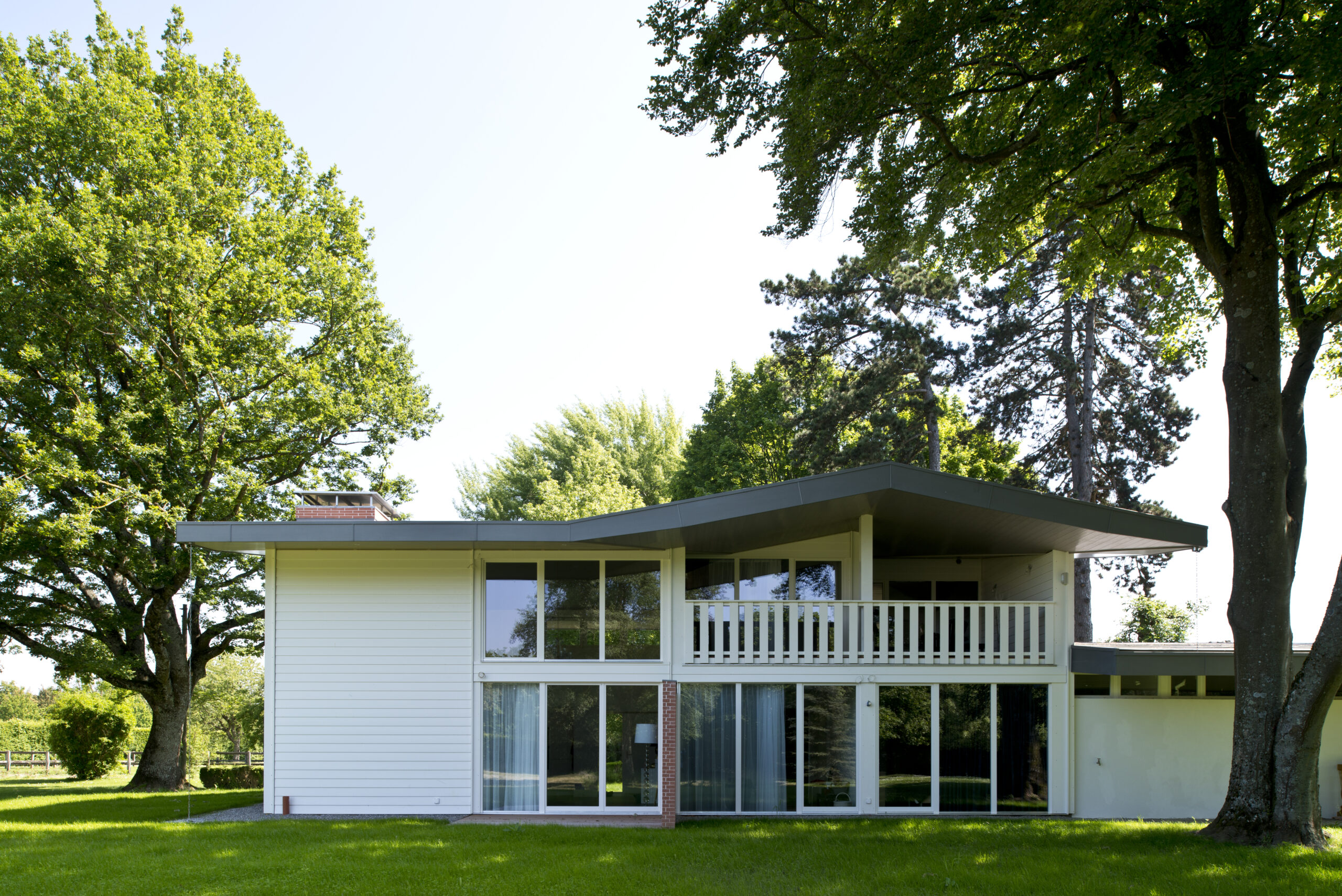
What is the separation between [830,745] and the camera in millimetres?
12242

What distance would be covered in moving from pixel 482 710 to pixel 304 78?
28.8 feet

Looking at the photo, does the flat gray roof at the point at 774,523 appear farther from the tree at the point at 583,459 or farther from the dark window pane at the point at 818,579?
the tree at the point at 583,459

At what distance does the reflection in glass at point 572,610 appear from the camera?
40.2 feet

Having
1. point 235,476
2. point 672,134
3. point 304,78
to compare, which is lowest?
point 235,476

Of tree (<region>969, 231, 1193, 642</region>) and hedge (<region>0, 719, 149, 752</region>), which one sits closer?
tree (<region>969, 231, 1193, 642</region>)

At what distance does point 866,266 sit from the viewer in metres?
13.2

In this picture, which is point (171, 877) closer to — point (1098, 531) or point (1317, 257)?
point (1098, 531)

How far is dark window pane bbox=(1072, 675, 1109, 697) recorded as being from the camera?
1242 centimetres

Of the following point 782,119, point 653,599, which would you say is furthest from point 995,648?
point 782,119

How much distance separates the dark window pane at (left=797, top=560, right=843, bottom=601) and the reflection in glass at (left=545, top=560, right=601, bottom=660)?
3.19 metres

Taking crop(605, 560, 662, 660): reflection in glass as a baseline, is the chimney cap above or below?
above

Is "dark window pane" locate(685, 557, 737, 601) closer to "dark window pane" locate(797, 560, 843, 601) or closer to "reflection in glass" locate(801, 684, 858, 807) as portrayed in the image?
"dark window pane" locate(797, 560, 843, 601)

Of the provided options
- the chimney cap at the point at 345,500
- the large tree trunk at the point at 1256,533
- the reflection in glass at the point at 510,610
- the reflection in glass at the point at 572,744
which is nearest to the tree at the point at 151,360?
the chimney cap at the point at 345,500

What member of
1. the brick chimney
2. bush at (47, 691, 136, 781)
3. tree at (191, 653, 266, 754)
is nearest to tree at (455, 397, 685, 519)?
tree at (191, 653, 266, 754)
